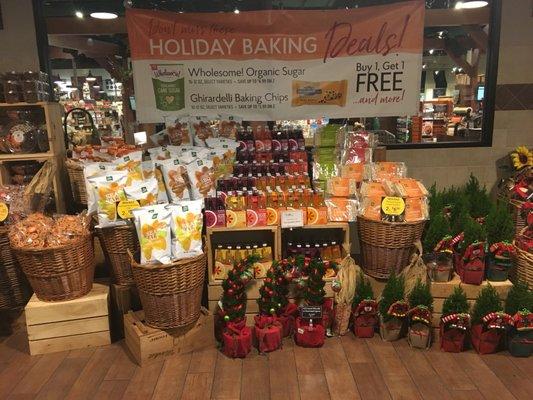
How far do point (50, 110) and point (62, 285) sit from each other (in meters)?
1.34

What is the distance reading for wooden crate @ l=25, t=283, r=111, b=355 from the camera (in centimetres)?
271

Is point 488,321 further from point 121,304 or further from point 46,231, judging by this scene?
point 46,231

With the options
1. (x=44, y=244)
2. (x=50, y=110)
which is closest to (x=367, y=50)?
(x=50, y=110)

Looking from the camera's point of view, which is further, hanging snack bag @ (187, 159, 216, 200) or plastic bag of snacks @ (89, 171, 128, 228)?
hanging snack bag @ (187, 159, 216, 200)

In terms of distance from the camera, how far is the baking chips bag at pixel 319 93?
12.0ft

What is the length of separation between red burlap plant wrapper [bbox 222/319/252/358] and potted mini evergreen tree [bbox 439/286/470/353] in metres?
1.11

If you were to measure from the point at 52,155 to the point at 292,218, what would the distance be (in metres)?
1.77

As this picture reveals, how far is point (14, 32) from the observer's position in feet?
11.8

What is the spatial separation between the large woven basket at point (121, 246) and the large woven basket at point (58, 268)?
0.39 ft

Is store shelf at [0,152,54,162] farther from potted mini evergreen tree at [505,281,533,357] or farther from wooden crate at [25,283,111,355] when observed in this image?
potted mini evergreen tree at [505,281,533,357]

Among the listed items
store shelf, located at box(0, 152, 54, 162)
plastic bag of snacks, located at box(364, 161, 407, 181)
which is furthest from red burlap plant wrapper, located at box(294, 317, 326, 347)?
store shelf, located at box(0, 152, 54, 162)

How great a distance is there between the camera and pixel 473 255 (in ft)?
9.13

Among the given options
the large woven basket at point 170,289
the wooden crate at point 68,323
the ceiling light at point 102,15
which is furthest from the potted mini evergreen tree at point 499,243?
the ceiling light at point 102,15

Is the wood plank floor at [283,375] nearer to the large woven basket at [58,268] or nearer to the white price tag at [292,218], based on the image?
the large woven basket at [58,268]
